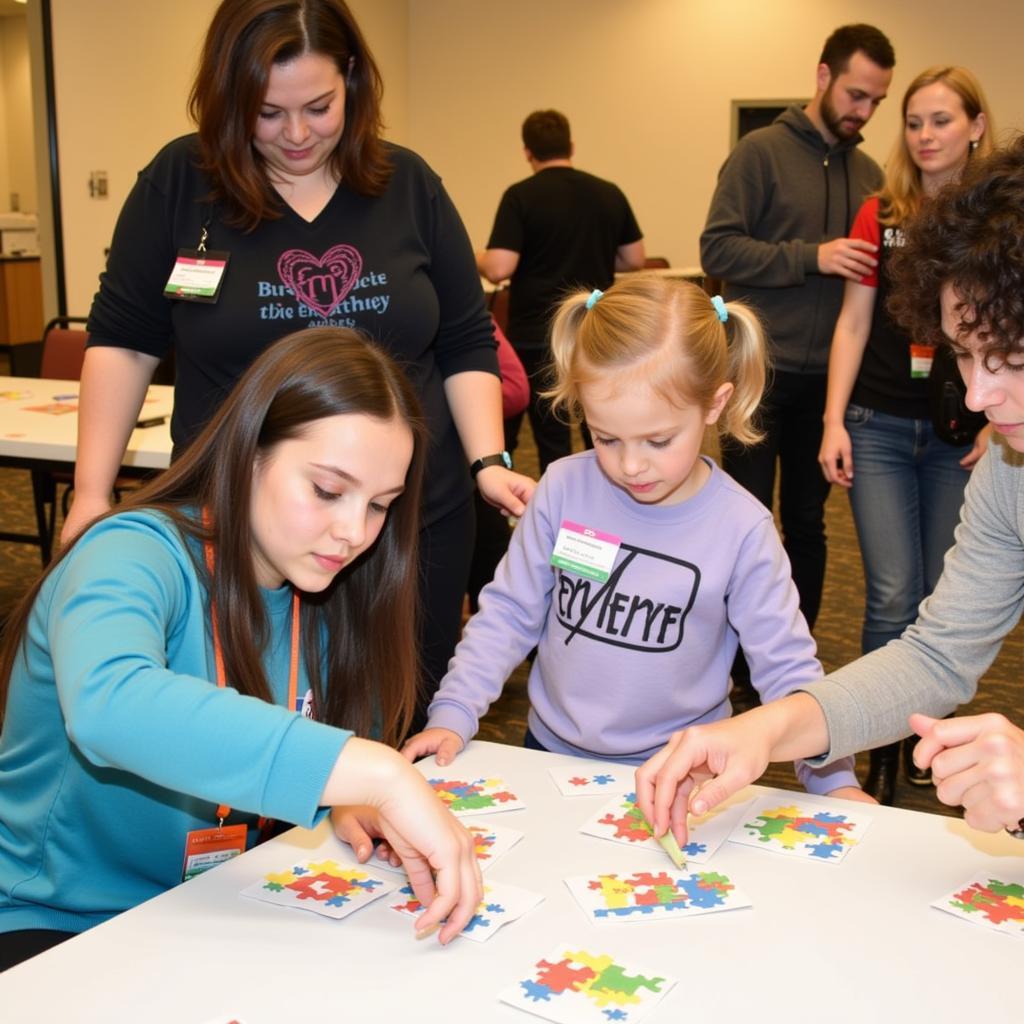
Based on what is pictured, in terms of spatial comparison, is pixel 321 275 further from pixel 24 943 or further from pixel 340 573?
pixel 24 943

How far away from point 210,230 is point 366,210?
0.27 m

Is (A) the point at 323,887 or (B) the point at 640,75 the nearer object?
(A) the point at 323,887

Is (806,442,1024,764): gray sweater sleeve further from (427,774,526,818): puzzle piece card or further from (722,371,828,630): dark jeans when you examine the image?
(722,371,828,630): dark jeans

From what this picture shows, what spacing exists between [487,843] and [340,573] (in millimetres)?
496

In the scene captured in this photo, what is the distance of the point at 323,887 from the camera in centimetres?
124

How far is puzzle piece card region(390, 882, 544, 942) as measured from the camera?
1156 millimetres

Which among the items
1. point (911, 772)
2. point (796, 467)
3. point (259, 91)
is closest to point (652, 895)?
point (259, 91)

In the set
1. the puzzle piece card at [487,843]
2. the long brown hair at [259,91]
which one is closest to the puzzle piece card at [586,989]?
the puzzle piece card at [487,843]

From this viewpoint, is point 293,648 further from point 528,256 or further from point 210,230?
point 528,256

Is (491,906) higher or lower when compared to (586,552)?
lower

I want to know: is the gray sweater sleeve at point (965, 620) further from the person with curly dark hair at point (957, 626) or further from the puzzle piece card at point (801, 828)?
the puzzle piece card at point (801, 828)

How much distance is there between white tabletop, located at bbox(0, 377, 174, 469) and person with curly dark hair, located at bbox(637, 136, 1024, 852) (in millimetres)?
1815

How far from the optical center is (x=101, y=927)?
114 cm

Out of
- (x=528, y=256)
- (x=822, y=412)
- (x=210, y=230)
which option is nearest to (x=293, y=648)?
(x=210, y=230)
